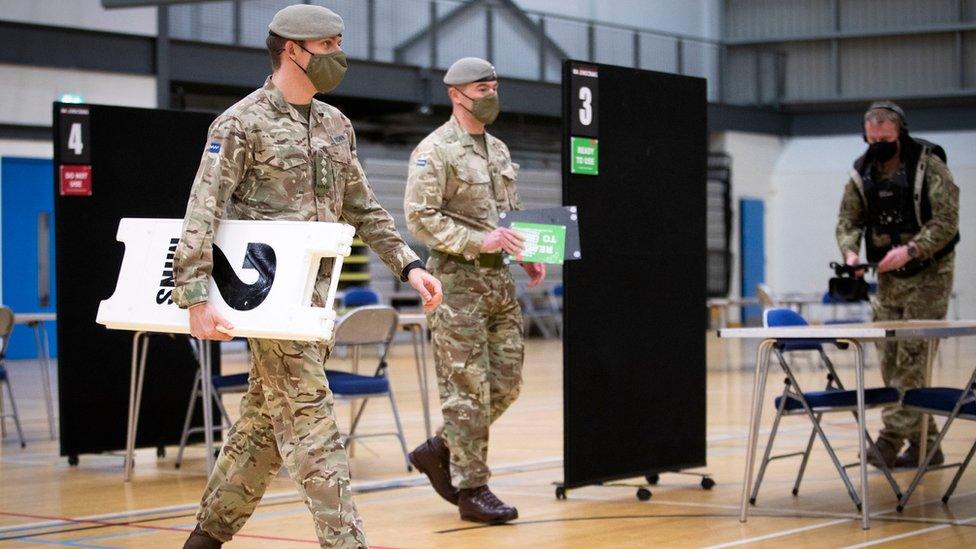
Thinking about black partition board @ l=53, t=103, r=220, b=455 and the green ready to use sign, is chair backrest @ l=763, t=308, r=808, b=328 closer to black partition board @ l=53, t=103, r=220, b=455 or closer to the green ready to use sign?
the green ready to use sign

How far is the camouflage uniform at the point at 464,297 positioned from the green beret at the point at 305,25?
5.04 feet

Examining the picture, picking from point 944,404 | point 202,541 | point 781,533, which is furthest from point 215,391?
point 944,404

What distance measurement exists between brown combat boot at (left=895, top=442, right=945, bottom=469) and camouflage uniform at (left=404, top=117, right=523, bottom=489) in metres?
2.32

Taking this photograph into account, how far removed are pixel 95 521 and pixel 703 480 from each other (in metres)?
2.75

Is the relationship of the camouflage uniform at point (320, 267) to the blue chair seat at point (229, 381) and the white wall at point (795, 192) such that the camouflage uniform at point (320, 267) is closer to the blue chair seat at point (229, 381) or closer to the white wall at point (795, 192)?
the blue chair seat at point (229, 381)

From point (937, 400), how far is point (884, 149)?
5.53 feet

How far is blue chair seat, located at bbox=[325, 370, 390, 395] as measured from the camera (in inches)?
270

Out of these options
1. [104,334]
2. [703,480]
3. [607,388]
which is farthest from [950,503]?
[104,334]

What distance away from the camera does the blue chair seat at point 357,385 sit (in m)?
6.86

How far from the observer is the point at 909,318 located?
6871mm

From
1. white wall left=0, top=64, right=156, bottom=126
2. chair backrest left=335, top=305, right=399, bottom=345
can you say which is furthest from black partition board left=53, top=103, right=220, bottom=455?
white wall left=0, top=64, right=156, bottom=126

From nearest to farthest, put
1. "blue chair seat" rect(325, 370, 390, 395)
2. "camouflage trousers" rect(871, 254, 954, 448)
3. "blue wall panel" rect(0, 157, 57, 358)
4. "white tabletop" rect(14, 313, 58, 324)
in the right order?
"camouflage trousers" rect(871, 254, 954, 448)
"blue chair seat" rect(325, 370, 390, 395)
"white tabletop" rect(14, 313, 58, 324)
"blue wall panel" rect(0, 157, 57, 358)

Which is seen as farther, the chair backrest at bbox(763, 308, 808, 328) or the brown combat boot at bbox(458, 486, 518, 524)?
the chair backrest at bbox(763, 308, 808, 328)

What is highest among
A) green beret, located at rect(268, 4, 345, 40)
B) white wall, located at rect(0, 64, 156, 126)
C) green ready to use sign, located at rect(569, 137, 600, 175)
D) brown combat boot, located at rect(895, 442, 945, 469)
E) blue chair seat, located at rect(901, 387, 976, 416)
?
white wall, located at rect(0, 64, 156, 126)
